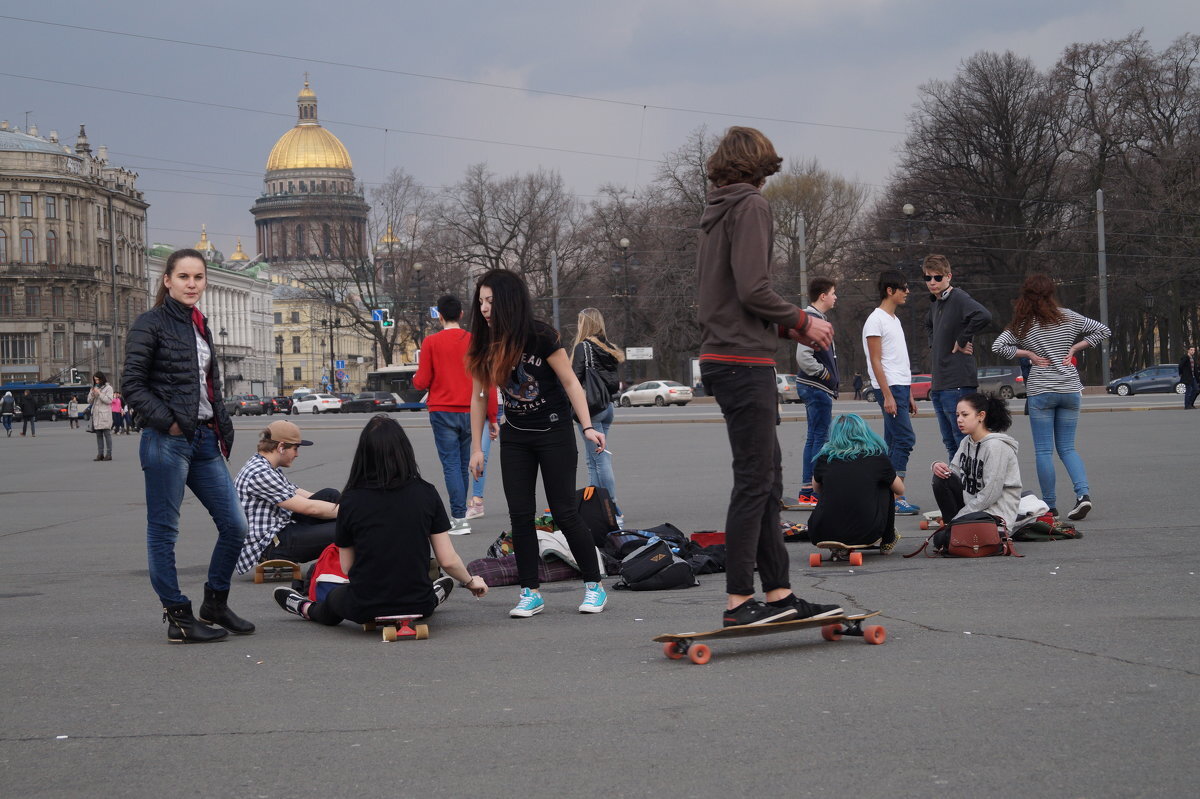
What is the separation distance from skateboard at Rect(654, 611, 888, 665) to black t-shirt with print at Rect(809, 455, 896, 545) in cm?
238

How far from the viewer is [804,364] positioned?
11.4 m

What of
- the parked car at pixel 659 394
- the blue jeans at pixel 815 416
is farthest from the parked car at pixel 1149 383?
the blue jeans at pixel 815 416

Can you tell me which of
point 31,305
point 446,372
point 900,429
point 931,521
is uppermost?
point 31,305

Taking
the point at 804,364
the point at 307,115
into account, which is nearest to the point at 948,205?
the point at 804,364

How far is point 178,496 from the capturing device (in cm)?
642

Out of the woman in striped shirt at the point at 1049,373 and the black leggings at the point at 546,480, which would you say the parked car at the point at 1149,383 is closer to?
the woman in striped shirt at the point at 1049,373

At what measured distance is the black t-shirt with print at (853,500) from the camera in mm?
8219

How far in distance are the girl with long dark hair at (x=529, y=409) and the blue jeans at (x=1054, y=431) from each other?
4.46 meters

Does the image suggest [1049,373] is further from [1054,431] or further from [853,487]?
[853,487]

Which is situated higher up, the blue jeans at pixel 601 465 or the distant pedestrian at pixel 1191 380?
the distant pedestrian at pixel 1191 380

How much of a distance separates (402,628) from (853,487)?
3153 mm

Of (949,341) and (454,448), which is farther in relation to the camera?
(454,448)

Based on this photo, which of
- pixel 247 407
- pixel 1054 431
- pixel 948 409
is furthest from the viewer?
pixel 247 407

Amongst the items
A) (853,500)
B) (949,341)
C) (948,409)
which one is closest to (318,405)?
(948,409)
